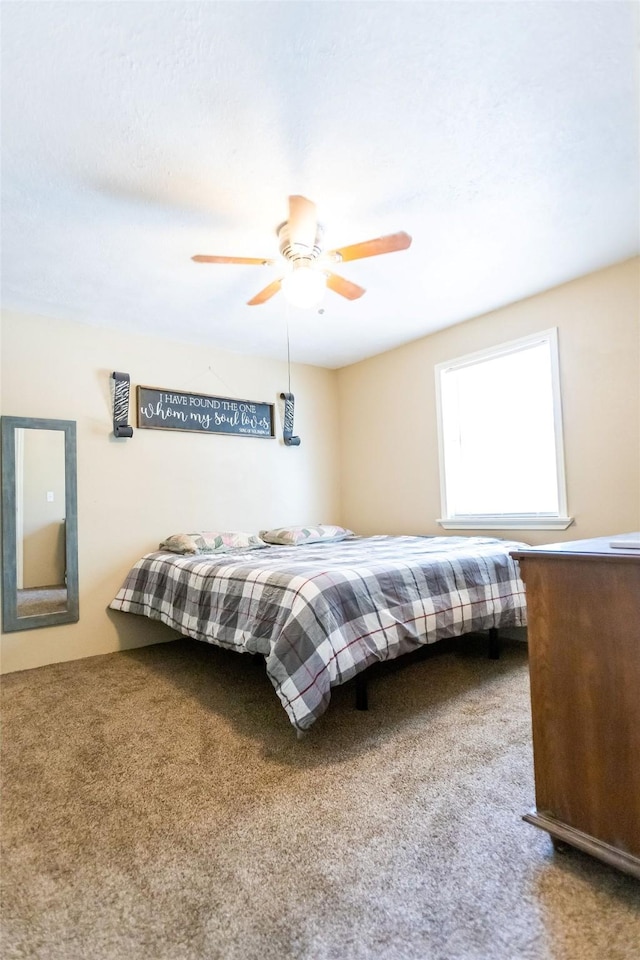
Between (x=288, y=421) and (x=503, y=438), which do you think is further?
(x=288, y=421)

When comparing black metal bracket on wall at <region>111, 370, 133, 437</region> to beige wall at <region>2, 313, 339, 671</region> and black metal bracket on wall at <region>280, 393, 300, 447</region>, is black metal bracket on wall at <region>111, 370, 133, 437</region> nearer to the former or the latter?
beige wall at <region>2, 313, 339, 671</region>

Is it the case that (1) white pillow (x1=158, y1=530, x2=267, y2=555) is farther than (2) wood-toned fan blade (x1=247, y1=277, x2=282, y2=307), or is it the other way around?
(1) white pillow (x1=158, y1=530, x2=267, y2=555)

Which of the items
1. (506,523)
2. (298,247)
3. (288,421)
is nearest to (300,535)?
(288,421)

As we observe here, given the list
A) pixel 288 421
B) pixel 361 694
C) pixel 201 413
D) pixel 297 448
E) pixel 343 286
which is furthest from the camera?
pixel 297 448

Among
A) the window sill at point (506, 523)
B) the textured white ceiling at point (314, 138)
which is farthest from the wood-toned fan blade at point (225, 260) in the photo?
the window sill at point (506, 523)

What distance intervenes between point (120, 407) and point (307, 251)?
1926mm

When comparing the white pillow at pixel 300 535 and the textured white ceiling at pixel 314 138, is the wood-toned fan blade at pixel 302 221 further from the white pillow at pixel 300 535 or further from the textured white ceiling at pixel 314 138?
the white pillow at pixel 300 535

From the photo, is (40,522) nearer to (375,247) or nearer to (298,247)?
(298,247)

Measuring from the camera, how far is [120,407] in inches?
131

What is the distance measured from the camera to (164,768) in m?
1.70

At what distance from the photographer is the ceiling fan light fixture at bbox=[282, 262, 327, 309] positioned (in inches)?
80.3

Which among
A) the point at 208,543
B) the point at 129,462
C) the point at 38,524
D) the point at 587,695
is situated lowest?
the point at 587,695

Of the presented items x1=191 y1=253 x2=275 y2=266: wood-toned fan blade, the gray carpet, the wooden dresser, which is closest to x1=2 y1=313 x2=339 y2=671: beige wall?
the gray carpet

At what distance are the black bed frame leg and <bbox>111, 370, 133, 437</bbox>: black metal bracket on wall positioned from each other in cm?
228
